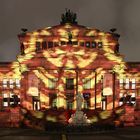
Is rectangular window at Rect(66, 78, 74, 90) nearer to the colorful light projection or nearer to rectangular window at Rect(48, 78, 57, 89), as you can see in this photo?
the colorful light projection

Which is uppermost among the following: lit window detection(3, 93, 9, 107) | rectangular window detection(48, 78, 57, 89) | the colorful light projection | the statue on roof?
the statue on roof

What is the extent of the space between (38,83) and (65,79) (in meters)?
4.38

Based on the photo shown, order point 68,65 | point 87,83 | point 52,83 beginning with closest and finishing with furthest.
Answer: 1. point 68,65
2. point 52,83
3. point 87,83

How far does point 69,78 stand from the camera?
65625mm

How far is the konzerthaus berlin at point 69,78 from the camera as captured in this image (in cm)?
6481

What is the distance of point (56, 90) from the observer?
213ft

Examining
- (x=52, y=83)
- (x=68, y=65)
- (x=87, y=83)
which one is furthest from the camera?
(x=87, y=83)

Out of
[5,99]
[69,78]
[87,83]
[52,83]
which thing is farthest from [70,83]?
[5,99]

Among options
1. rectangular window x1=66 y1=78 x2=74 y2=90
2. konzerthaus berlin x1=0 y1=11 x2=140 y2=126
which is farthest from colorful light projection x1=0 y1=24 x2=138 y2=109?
rectangular window x1=66 y1=78 x2=74 y2=90

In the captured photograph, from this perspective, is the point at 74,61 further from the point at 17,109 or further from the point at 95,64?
the point at 17,109

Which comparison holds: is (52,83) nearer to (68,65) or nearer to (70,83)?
(70,83)

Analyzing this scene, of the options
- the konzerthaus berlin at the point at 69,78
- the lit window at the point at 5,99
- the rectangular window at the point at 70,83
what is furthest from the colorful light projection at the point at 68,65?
the lit window at the point at 5,99

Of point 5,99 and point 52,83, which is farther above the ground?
point 52,83

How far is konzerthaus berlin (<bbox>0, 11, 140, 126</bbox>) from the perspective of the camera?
64812 millimetres
